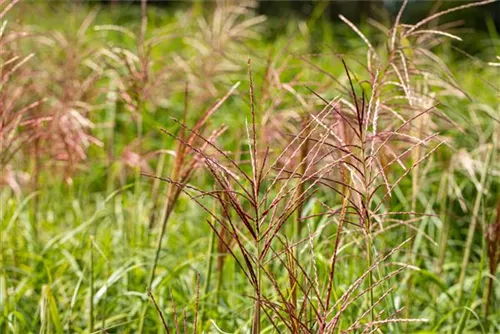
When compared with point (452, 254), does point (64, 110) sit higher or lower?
higher

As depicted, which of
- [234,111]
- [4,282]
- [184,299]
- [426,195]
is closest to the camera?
[4,282]

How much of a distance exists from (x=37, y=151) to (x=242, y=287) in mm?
847

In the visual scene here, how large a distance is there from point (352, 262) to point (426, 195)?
1448mm

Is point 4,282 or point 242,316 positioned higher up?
point 4,282

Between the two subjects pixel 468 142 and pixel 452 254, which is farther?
pixel 468 142

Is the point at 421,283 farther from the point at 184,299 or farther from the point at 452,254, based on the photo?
the point at 184,299

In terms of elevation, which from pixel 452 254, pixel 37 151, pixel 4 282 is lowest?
pixel 452 254

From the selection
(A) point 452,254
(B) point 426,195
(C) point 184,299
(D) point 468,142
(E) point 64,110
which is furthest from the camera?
(D) point 468,142

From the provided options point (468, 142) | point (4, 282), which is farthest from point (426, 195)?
point (4, 282)

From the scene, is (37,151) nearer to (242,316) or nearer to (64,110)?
(64,110)

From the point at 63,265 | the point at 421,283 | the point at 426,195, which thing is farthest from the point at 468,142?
the point at 63,265

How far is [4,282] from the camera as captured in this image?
2.57m

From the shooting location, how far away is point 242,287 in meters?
2.97

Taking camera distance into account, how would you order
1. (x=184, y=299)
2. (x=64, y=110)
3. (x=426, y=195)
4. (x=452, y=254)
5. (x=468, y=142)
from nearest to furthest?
(x=184, y=299) < (x=64, y=110) < (x=452, y=254) < (x=426, y=195) < (x=468, y=142)
